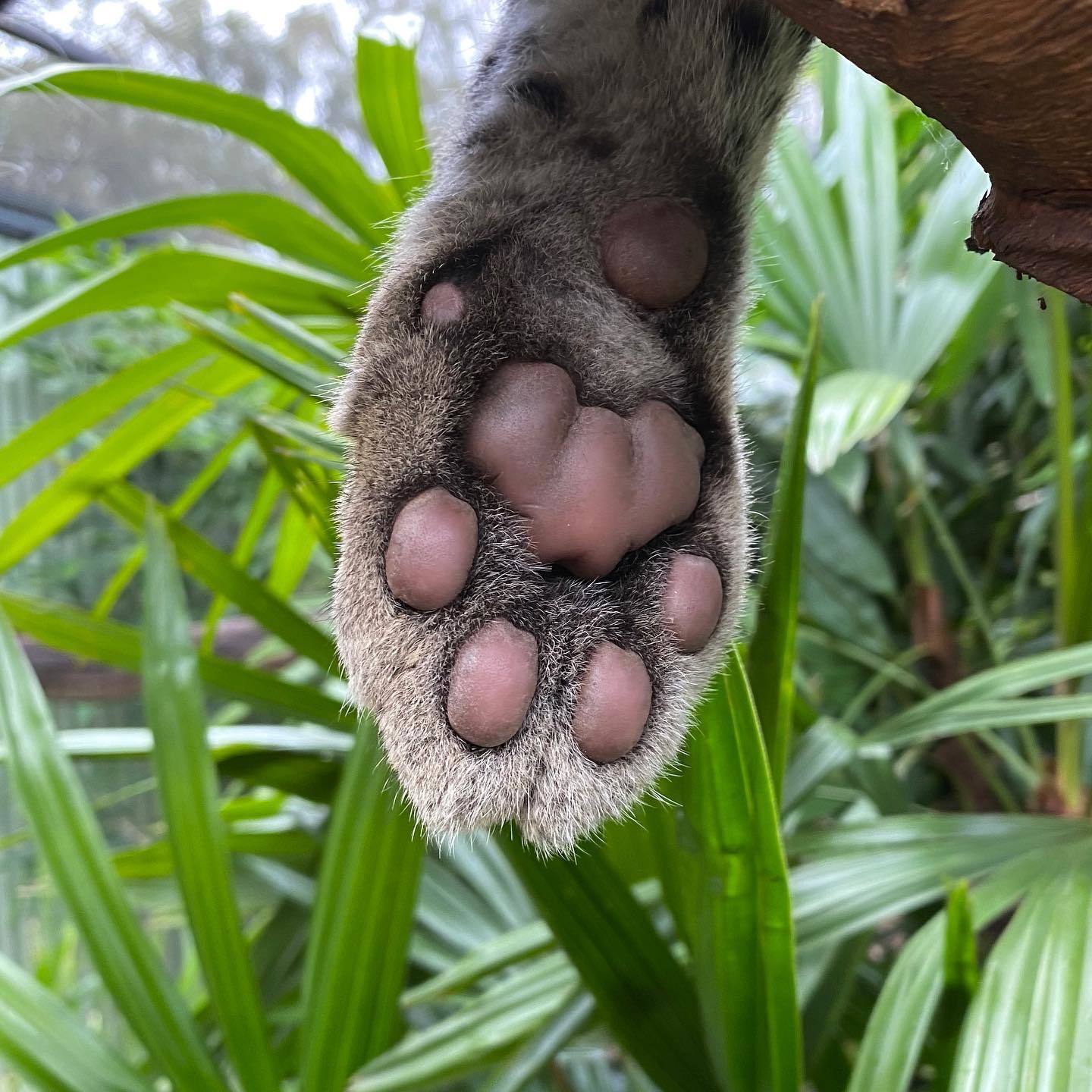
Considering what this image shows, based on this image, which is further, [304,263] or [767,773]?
[304,263]

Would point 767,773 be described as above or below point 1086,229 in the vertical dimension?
below

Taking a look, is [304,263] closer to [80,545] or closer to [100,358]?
[100,358]

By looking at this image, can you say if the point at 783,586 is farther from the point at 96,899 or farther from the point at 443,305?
the point at 96,899

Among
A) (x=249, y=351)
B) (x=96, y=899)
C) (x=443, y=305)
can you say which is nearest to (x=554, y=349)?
(x=443, y=305)

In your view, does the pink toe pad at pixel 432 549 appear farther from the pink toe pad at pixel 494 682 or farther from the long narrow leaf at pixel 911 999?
the long narrow leaf at pixel 911 999

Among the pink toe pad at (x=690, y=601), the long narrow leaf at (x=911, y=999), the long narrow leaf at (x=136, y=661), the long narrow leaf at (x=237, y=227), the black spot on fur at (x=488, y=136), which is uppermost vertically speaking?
the long narrow leaf at (x=237, y=227)

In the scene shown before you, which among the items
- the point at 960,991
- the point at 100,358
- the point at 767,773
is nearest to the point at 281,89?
the point at 100,358

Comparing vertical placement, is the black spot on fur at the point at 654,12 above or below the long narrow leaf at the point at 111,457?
above

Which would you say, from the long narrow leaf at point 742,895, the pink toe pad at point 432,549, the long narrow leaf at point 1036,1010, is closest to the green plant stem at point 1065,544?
the long narrow leaf at point 1036,1010
